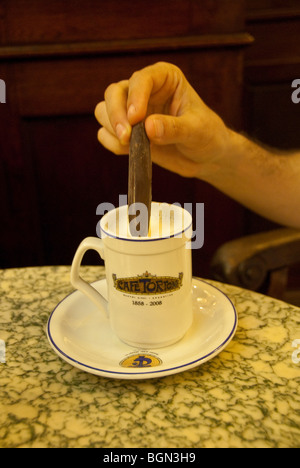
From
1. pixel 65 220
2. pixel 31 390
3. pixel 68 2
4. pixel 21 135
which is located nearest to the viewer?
pixel 31 390

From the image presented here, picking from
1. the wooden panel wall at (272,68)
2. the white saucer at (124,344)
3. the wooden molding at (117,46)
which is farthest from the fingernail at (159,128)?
the wooden panel wall at (272,68)

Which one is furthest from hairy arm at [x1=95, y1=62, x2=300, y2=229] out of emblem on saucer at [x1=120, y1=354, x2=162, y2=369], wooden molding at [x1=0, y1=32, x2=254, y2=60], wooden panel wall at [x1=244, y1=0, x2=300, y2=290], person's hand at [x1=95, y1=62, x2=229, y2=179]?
wooden panel wall at [x1=244, y1=0, x2=300, y2=290]

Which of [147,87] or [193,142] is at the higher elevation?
[147,87]

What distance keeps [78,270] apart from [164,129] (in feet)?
0.89

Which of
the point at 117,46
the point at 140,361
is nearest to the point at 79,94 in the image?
the point at 117,46

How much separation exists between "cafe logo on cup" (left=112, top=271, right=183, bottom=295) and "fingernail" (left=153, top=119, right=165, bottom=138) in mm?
258

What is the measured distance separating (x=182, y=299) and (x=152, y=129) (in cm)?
27

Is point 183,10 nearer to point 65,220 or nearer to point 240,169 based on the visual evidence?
point 240,169

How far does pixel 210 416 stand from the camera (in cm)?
55

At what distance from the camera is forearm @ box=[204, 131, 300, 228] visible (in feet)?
3.64

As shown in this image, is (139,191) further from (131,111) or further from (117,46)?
(117,46)

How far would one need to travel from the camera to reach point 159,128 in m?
0.76

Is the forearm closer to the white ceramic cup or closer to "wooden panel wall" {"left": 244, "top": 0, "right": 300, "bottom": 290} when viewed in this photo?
the white ceramic cup
